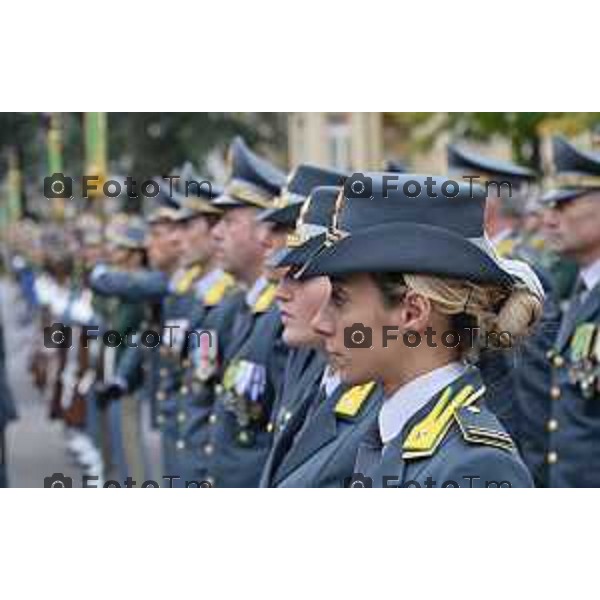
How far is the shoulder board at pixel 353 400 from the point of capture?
12.1ft

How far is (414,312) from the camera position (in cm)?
296

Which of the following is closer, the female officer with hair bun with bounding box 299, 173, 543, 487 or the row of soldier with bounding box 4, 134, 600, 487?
the female officer with hair bun with bounding box 299, 173, 543, 487

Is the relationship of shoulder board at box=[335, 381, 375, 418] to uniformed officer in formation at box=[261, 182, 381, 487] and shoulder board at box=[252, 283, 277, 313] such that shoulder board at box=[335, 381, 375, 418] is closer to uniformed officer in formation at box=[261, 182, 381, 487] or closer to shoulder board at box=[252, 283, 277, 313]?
uniformed officer in formation at box=[261, 182, 381, 487]

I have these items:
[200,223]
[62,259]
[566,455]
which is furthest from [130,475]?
[62,259]

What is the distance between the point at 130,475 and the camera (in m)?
9.10

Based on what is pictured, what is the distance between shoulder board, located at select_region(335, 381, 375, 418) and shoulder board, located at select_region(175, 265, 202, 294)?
404 cm

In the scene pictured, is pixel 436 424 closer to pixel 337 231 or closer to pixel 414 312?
pixel 414 312

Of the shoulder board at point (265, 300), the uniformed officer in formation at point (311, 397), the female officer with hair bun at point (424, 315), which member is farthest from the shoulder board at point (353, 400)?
the shoulder board at point (265, 300)

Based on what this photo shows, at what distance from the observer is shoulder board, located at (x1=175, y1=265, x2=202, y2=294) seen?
7.78 m

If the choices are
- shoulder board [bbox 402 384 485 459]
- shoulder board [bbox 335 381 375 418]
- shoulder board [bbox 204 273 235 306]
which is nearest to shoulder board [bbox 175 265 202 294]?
shoulder board [bbox 204 273 235 306]

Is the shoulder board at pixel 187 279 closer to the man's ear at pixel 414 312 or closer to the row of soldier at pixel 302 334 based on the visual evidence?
the row of soldier at pixel 302 334

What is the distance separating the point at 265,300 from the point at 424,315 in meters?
2.64
